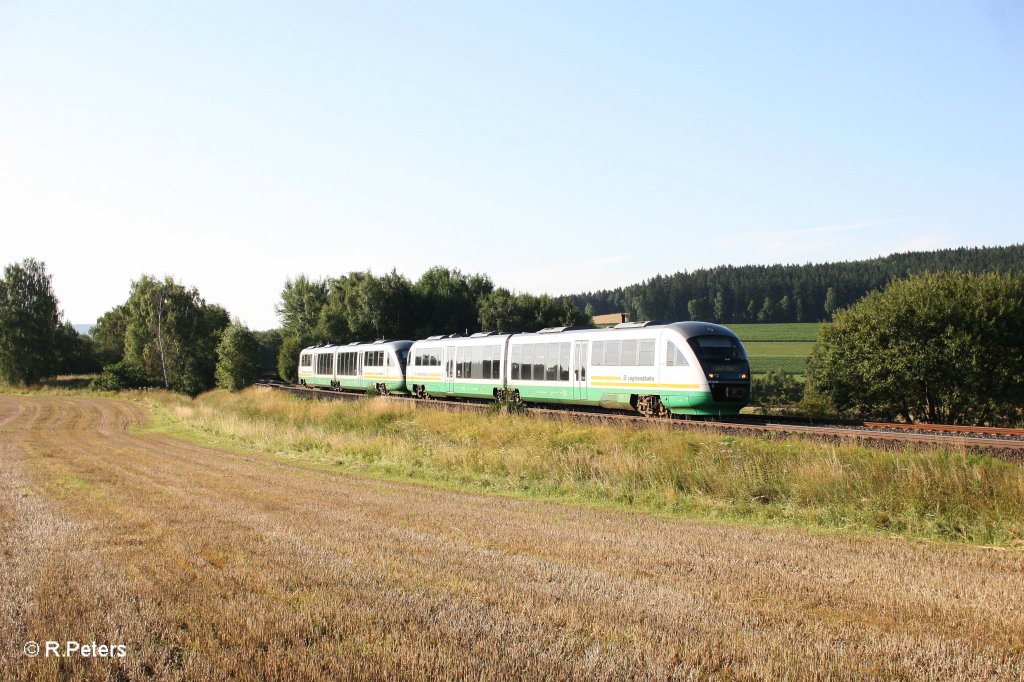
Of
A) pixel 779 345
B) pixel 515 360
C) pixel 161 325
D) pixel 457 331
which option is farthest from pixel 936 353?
pixel 779 345

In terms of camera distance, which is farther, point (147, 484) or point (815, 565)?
point (147, 484)

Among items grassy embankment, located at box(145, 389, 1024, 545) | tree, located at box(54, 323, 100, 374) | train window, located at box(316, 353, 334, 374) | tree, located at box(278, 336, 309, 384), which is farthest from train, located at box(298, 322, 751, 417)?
tree, located at box(54, 323, 100, 374)

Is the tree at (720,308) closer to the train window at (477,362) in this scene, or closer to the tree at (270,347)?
the tree at (270,347)

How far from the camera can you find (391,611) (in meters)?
5.66

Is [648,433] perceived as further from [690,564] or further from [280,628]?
[280,628]

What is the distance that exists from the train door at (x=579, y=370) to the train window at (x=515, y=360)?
12.3ft

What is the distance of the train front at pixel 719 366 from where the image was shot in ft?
69.9

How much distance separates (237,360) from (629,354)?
110ft

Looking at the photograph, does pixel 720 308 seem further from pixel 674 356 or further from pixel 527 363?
pixel 674 356

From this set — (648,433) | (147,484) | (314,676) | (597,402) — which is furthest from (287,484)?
(597,402)

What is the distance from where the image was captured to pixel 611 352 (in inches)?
965

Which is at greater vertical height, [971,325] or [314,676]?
[971,325]

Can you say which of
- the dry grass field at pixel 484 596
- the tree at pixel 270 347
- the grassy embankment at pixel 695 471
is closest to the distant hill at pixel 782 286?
the tree at pixel 270 347

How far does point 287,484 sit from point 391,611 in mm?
8955
